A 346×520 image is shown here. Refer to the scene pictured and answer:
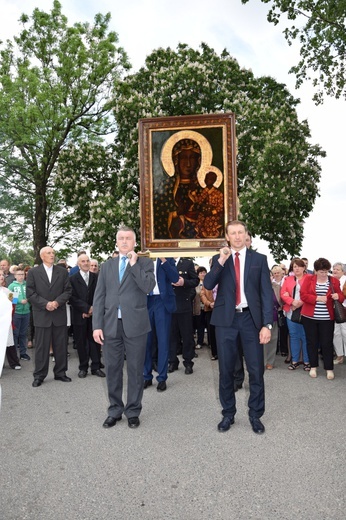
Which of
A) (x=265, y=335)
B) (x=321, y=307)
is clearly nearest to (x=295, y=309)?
(x=321, y=307)

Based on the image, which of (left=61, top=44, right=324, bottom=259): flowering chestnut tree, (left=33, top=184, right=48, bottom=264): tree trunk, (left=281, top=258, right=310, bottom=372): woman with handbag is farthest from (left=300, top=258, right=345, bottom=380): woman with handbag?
(left=33, top=184, right=48, bottom=264): tree trunk

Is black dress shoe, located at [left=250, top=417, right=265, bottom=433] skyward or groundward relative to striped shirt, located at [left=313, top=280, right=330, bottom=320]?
groundward

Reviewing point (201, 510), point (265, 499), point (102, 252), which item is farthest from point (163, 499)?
point (102, 252)

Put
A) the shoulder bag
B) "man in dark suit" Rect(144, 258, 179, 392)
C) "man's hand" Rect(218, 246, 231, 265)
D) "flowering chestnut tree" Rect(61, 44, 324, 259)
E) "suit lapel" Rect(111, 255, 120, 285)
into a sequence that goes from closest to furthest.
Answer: "man's hand" Rect(218, 246, 231, 265) < "suit lapel" Rect(111, 255, 120, 285) < "man in dark suit" Rect(144, 258, 179, 392) < the shoulder bag < "flowering chestnut tree" Rect(61, 44, 324, 259)

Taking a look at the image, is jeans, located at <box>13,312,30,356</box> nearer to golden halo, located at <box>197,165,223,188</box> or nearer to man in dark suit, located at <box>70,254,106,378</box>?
man in dark suit, located at <box>70,254,106,378</box>

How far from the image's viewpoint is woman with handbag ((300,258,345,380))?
7.61 metres

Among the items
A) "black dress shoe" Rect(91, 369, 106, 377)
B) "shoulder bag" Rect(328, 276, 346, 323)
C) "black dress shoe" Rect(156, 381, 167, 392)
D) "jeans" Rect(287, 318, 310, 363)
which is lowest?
"black dress shoe" Rect(91, 369, 106, 377)

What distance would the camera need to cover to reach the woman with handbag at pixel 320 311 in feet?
25.0

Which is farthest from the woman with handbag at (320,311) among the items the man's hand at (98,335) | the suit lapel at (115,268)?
the man's hand at (98,335)

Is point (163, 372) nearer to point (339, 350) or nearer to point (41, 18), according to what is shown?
point (339, 350)

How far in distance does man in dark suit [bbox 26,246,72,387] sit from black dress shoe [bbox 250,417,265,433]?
3798 millimetres

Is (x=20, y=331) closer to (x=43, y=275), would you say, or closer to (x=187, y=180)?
(x=43, y=275)

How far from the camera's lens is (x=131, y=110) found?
19109mm

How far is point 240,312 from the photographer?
5113mm
